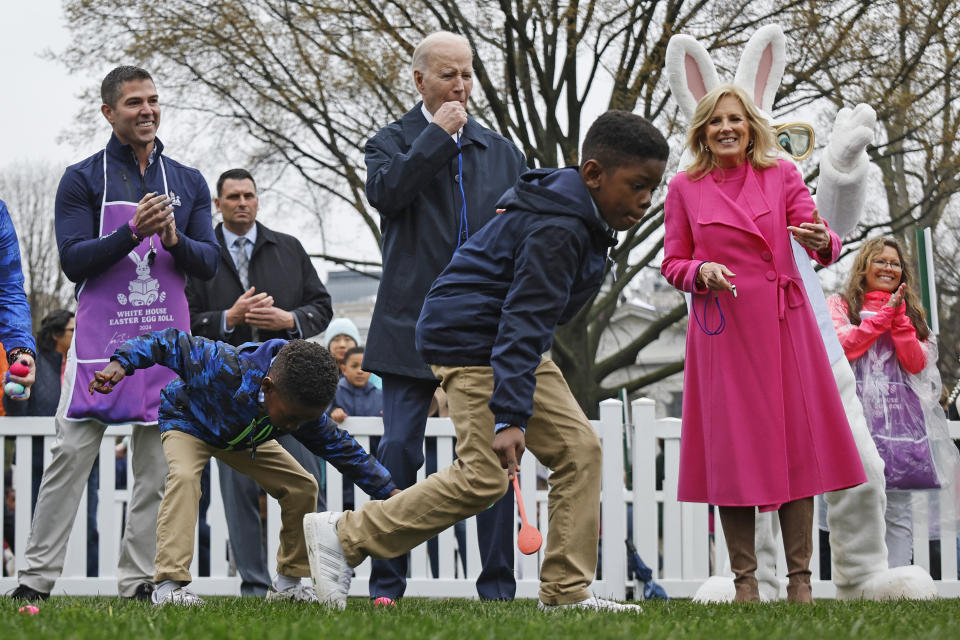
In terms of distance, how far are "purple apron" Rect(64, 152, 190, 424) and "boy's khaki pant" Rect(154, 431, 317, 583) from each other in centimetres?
59

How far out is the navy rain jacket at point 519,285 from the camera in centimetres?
402

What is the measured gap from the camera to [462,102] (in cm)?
547

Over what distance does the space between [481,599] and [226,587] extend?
2.81 m

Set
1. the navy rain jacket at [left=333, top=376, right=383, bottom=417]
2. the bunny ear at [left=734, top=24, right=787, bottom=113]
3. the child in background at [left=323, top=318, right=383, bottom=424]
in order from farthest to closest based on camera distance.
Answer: the child in background at [left=323, top=318, right=383, bottom=424] < the navy rain jacket at [left=333, top=376, right=383, bottom=417] < the bunny ear at [left=734, top=24, right=787, bottom=113]

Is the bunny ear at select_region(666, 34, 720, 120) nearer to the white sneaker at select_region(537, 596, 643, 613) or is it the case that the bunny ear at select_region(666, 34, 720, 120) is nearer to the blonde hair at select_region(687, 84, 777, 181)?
the blonde hair at select_region(687, 84, 777, 181)

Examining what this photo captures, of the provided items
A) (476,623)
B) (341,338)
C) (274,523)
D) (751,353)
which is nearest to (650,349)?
(341,338)

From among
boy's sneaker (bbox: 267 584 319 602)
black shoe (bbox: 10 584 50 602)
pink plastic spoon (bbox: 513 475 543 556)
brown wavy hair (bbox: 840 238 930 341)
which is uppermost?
brown wavy hair (bbox: 840 238 930 341)

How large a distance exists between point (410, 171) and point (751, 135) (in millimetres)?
1505

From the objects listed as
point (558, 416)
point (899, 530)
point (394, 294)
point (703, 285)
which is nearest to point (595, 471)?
point (558, 416)

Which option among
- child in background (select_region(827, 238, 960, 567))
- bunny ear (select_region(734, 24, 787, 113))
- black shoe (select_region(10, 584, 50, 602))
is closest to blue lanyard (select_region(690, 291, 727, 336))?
bunny ear (select_region(734, 24, 787, 113))

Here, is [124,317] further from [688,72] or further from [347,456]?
[688,72]

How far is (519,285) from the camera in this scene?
4.06m

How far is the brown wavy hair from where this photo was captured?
661 cm

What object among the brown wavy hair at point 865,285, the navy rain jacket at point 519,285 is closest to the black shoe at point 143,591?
the navy rain jacket at point 519,285
